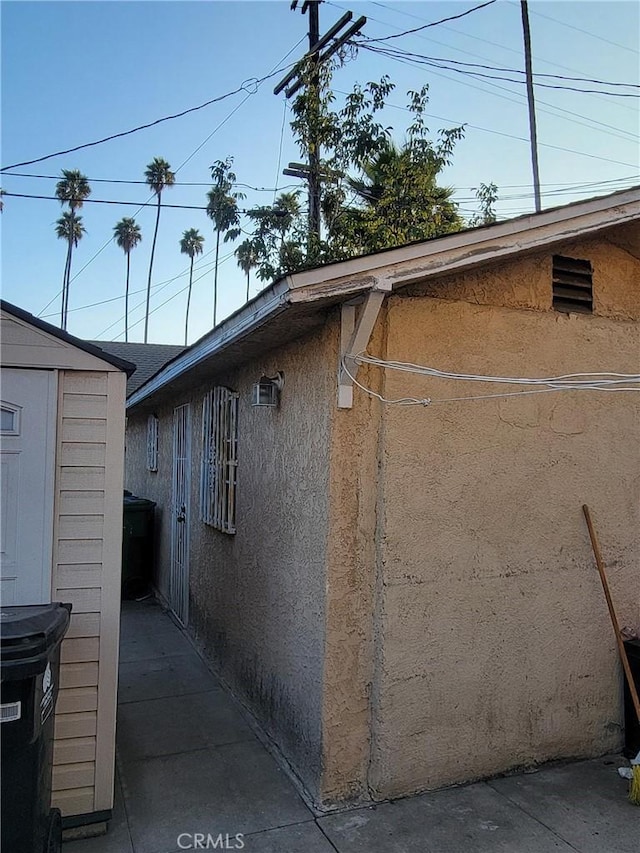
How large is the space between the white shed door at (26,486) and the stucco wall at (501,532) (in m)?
1.80

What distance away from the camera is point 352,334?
3.57m

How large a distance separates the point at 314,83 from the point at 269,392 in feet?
27.6

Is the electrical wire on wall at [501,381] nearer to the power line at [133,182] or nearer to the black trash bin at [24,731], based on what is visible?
the black trash bin at [24,731]

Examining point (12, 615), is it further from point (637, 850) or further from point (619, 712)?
point (619, 712)

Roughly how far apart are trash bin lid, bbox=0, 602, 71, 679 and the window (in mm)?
6562

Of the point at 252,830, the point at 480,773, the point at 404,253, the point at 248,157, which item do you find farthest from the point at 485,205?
the point at 252,830

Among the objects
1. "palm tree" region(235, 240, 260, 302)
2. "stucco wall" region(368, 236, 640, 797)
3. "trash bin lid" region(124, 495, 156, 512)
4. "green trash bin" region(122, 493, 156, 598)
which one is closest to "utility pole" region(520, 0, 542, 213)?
"palm tree" region(235, 240, 260, 302)

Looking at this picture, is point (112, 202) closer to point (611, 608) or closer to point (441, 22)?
point (441, 22)

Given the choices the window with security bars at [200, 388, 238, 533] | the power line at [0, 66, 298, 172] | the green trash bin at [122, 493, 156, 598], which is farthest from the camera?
the power line at [0, 66, 298, 172]

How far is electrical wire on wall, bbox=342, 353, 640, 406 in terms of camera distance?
363cm

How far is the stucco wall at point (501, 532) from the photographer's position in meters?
3.69

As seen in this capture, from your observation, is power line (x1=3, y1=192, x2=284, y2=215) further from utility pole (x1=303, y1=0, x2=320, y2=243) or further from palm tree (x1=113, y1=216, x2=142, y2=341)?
palm tree (x1=113, y1=216, x2=142, y2=341)

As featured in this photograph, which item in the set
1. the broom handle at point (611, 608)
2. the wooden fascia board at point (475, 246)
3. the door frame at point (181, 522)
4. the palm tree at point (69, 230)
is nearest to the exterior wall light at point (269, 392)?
the wooden fascia board at point (475, 246)

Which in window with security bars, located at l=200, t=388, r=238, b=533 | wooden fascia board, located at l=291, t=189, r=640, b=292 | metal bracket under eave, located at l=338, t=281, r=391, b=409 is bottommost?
Answer: window with security bars, located at l=200, t=388, r=238, b=533
